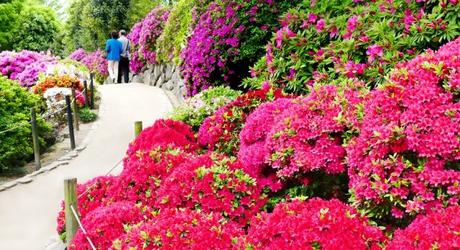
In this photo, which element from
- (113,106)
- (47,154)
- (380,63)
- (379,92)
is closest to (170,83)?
(113,106)

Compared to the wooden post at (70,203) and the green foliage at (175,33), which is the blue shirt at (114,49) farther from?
the wooden post at (70,203)

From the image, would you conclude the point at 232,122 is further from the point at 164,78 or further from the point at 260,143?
the point at 164,78

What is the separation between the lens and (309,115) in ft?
13.4

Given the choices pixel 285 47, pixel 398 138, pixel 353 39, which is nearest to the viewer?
pixel 398 138

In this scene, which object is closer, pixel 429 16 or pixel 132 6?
pixel 429 16

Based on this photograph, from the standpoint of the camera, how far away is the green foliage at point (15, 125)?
9.09 metres

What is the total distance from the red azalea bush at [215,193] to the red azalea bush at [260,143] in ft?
0.53

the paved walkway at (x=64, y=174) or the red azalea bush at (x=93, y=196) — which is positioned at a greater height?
the red azalea bush at (x=93, y=196)

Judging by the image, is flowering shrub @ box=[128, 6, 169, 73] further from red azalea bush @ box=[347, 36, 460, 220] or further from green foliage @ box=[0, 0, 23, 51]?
red azalea bush @ box=[347, 36, 460, 220]

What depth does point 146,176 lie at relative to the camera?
4.73m

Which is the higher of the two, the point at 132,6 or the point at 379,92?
the point at 379,92

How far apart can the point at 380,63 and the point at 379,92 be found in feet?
5.23

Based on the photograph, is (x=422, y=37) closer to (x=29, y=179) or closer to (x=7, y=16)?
(x=29, y=179)

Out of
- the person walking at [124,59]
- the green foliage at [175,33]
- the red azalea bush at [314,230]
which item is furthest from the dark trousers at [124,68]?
the red azalea bush at [314,230]
